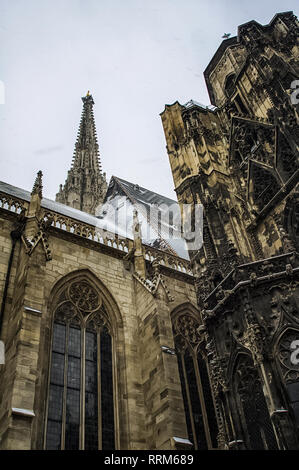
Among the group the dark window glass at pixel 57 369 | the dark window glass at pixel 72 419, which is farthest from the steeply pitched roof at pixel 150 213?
the dark window glass at pixel 72 419

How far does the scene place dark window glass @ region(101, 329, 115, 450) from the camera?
9969mm

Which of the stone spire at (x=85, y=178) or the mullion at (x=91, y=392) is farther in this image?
the stone spire at (x=85, y=178)

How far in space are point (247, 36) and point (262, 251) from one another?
847cm

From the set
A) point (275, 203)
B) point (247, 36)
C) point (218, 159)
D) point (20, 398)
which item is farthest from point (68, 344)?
point (247, 36)

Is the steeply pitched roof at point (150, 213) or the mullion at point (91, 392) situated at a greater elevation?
the steeply pitched roof at point (150, 213)

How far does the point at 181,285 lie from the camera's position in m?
14.7

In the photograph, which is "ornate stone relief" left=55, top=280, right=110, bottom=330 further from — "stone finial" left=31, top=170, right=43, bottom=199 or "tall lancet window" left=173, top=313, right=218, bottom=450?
"stone finial" left=31, top=170, right=43, bottom=199

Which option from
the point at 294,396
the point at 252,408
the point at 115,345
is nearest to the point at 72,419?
the point at 115,345

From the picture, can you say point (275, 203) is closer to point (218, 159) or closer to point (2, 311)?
point (218, 159)

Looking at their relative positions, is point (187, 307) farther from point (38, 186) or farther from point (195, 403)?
point (38, 186)

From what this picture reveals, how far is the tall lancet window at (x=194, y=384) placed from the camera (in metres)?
11.4

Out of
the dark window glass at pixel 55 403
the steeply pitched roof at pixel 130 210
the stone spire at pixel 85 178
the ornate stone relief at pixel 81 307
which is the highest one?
the stone spire at pixel 85 178

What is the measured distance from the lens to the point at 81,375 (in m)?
10.6

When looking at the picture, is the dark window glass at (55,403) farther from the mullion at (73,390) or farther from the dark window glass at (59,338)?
the dark window glass at (59,338)
